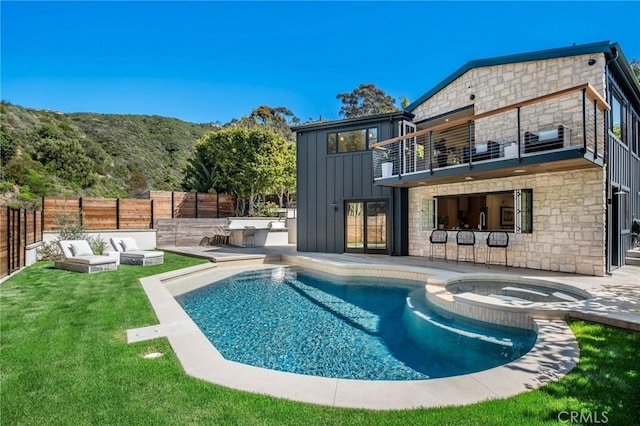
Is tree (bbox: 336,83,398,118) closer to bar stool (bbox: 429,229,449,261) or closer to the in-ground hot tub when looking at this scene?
bar stool (bbox: 429,229,449,261)

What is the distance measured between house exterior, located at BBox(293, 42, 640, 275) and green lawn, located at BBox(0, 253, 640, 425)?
5.13 meters

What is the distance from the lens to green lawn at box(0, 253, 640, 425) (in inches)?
100

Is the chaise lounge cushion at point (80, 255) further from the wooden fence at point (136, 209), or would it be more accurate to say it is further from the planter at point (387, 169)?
the planter at point (387, 169)

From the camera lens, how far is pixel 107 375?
3.26 m

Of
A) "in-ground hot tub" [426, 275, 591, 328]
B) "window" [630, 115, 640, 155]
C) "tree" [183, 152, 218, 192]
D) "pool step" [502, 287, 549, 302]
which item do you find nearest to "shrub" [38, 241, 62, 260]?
"tree" [183, 152, 218, 192]

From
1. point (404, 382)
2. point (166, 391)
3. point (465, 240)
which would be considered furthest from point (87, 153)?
point (404, 382)

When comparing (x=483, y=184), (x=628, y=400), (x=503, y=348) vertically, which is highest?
(x=483, y=184)

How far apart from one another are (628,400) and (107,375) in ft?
15.4

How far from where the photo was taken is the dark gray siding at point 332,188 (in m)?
12.9

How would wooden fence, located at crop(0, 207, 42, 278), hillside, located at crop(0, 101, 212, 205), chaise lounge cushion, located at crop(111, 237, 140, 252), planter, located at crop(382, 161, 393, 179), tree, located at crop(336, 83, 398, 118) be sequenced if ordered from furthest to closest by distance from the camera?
tree, located at crop(336, 83, 398, 118), hillside, located at crop(0, 101, 212, 205), planter, located at crop(382, 161, 393, 179), chaise lounge cushion, located at crop(111, 237, 140, 252), wooden fence, located at crop(0, 207, 42, 278)

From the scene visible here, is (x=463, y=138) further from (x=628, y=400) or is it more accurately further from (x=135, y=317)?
(x=135, y=317)

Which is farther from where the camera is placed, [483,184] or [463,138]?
[463,138]

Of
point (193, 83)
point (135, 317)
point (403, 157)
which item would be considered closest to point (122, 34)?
point (193, 83)

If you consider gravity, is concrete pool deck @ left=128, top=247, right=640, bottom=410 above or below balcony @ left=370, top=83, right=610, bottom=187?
below
